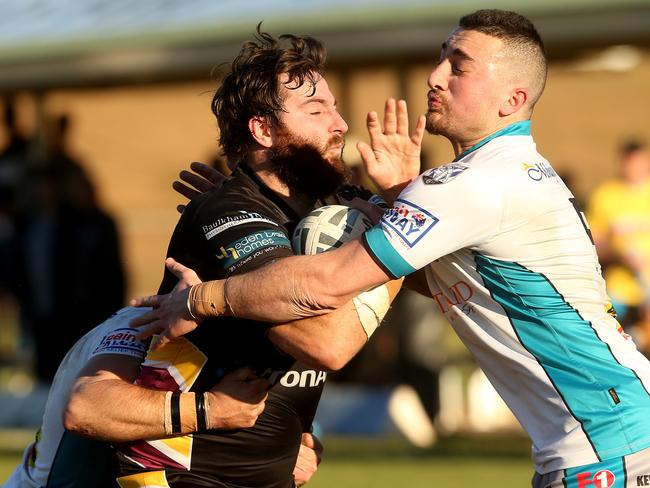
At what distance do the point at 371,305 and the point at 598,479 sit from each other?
3.37ft

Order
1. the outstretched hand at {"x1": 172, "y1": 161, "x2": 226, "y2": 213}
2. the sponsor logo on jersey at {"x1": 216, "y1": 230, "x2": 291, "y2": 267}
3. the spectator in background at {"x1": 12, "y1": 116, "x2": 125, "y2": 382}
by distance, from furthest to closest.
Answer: the spectator in background at {"x1": 12, "y1": 116, "x2": 125, "y2": 382}, the outstretched hand at {"x1": 172, "y1": 161, "x2": 226, "y2": 213}, the sponsor logo on jersey at {"x1": 216, "y1": 230, "x2": 291, "y2": 267}

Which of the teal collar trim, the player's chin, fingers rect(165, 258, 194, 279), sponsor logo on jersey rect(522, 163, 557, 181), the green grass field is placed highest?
the player's chin

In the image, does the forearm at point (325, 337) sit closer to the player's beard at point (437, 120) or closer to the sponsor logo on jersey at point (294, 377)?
the sponsor logo on jersey at point (294, 377)

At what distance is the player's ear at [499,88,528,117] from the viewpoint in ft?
16.2

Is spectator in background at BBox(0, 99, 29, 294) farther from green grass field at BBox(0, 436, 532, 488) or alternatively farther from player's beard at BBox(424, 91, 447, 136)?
player's beard at BBox(424, 91, 447, 136)

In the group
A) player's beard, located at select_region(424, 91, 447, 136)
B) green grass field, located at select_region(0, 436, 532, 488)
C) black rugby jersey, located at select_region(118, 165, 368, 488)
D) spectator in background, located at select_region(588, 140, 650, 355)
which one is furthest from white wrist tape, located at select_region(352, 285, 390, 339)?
spectator in background, located at select_region(588, 140, 650, 355)

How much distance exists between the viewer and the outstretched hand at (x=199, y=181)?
541cm

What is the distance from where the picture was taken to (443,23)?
12125 mm

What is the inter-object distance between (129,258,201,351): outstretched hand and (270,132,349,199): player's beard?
59 centimetres

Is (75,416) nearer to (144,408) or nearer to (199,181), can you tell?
(144,408)

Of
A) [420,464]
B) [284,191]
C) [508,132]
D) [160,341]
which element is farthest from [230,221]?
[420,464]

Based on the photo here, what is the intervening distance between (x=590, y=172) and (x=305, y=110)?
30.2 metres

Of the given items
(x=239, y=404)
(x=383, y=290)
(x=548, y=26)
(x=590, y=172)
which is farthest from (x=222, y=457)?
(x=590, y=172)

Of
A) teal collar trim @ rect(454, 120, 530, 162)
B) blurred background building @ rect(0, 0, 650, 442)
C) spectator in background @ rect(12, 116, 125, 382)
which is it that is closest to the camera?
teal collar trim @ rect(454, 120, 530, 162)
